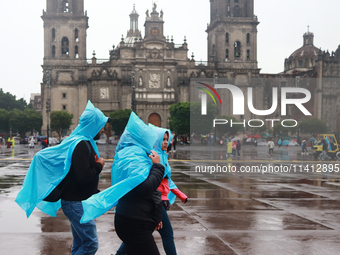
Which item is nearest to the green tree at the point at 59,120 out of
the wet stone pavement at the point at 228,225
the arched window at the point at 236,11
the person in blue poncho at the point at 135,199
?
the arched window at the point at 236,11

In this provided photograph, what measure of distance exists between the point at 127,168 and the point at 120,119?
6711cm

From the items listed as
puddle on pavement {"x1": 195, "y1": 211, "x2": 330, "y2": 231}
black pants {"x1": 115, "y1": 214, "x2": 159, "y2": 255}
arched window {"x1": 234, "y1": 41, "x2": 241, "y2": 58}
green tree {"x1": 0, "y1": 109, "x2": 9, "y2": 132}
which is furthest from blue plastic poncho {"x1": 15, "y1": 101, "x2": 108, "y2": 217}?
green tree {"x1": 0, "y1": 109, "x2": 9, "y2": 132}

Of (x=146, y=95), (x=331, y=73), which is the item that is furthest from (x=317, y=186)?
(x=331, y=73)

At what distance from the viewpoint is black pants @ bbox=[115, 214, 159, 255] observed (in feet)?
12.7

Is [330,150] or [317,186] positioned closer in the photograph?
[317,186]

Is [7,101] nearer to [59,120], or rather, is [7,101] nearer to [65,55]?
[65,55]

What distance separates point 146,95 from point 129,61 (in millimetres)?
6800

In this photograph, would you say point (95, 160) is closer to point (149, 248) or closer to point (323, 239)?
point (149, 248)

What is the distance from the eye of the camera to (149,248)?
12.7ft

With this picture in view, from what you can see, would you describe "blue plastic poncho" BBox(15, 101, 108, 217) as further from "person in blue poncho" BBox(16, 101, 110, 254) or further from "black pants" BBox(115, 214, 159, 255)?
"black pants" BBox(115, 214, 159, 255)

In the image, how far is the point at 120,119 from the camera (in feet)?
232

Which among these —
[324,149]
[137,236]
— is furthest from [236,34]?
[137,236]

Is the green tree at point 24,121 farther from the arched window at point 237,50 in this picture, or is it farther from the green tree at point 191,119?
the arched window at point 237,50

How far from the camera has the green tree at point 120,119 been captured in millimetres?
70519
